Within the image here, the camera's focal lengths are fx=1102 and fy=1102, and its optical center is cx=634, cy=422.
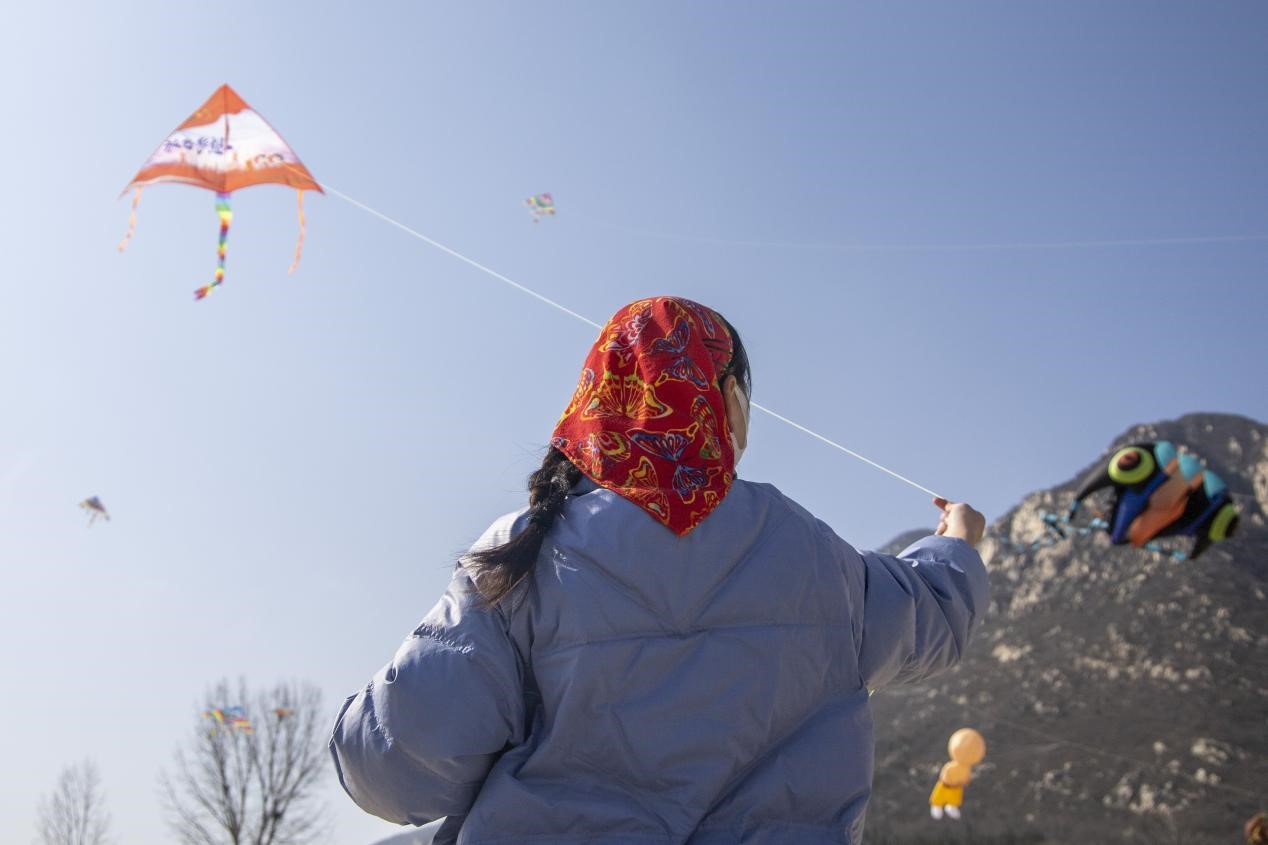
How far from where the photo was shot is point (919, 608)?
1.79m

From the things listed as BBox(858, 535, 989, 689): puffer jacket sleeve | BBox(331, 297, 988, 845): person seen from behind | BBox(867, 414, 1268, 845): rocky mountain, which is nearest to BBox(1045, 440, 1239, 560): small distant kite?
BBox(858, 535, 989, 689): puffer jacket sleeve

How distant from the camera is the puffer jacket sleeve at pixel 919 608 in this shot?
1.71m

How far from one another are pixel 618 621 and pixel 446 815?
38 centimetres

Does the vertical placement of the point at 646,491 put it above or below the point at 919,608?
above

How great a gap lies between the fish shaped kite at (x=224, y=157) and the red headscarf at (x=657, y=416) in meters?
4.68

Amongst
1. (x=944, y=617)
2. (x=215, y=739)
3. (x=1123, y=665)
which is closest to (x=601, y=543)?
(x=944, y=617)

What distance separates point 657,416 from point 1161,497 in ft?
2.74

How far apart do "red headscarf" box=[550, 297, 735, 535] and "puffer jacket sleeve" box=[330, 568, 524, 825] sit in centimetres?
29

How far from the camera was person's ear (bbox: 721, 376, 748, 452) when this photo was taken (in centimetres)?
190

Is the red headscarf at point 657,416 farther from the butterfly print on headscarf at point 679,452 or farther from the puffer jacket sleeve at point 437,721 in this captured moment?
the puffer jacket sleeve at point 437,721

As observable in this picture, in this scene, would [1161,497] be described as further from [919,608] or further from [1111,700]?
[1111,700]

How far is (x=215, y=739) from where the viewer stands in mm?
23297

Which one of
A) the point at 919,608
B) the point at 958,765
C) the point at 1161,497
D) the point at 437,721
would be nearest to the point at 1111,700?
the point at 958,765

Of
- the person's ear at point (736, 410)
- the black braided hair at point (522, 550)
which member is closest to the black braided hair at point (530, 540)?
the black braided hair at point (522, 550)
